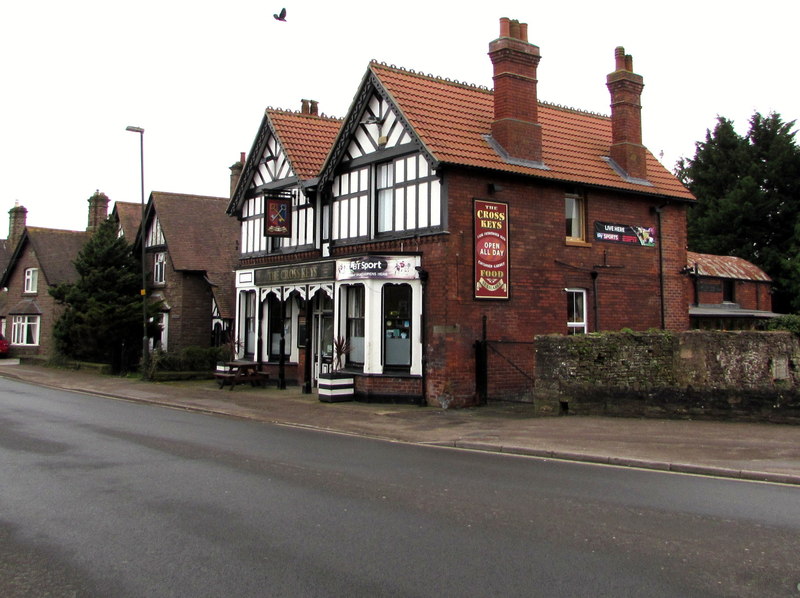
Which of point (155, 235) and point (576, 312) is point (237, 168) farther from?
point (576, 312)

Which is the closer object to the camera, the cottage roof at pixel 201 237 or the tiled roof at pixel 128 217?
the cottage roof at pixel 201 237

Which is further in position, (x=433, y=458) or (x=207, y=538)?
(x=433, y=458)

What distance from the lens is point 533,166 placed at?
19750 millimetres

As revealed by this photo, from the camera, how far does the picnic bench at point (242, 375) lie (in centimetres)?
2372

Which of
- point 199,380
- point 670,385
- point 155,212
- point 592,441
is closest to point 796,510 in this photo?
point 592,441

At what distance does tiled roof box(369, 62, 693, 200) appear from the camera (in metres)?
18.9

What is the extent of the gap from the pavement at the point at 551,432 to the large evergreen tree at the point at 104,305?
398 inches

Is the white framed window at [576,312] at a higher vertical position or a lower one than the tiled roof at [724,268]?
lower

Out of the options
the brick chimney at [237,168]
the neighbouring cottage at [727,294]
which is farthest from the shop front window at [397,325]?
the brick chimney at [237,168]

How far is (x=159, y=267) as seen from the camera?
120 feet

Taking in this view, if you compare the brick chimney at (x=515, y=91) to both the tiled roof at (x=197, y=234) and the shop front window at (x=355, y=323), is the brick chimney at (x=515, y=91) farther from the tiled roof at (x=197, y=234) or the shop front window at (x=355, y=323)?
the tiled roof at (x=197, y=234)

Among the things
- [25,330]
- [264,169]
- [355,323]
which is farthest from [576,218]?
[25,330]

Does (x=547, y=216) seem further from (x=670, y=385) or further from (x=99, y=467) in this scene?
(x=99, y=467)

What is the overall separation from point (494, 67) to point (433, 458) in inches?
490
